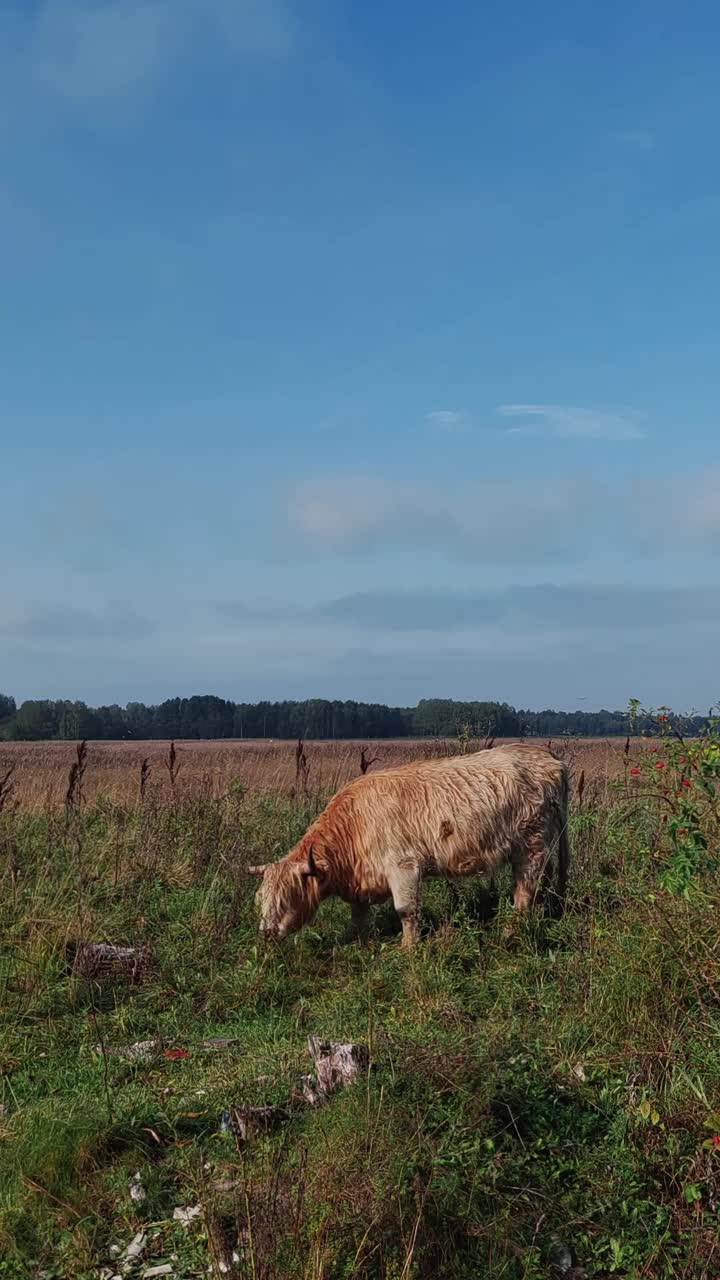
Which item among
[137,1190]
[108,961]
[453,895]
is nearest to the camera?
[137,1190]

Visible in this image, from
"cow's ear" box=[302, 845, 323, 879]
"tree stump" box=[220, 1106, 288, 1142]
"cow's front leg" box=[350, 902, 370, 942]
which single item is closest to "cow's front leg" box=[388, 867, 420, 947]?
"cow's front leg" box=[350, 902, 370, 942]

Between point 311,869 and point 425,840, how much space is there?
1.07 meters

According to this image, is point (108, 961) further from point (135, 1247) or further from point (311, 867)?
point (135, 1247)

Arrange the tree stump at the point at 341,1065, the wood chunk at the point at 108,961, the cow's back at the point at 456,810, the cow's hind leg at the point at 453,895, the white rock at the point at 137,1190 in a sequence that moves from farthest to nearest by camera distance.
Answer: the cow's hind leg at the point at 453,895 → the cow's back at the point at 456,810 → the wood chunk at the point at 108,961 → the tree stump at the point at 341,1065 → the white rock at the point at 137,1190

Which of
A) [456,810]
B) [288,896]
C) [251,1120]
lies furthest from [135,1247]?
[456,810]

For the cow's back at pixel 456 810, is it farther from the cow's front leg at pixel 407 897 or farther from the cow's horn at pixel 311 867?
the cow's horn at pixel 311 867

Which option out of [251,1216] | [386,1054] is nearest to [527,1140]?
[386,1054]

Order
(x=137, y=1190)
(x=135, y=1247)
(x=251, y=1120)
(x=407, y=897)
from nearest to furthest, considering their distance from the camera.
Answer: (x=135, y=1247), (x=137, y=1190), (x=251, y=1120), (x=407, y=897)

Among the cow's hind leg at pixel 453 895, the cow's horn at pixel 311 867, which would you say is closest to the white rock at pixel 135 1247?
the cow's horn at pixel 311 867

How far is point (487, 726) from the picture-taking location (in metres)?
16.1

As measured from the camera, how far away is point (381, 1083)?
5.62m

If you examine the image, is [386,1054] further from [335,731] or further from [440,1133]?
[335,731]

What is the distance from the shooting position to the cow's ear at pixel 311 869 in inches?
386

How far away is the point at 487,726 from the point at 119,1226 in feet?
Answer: 37.4
